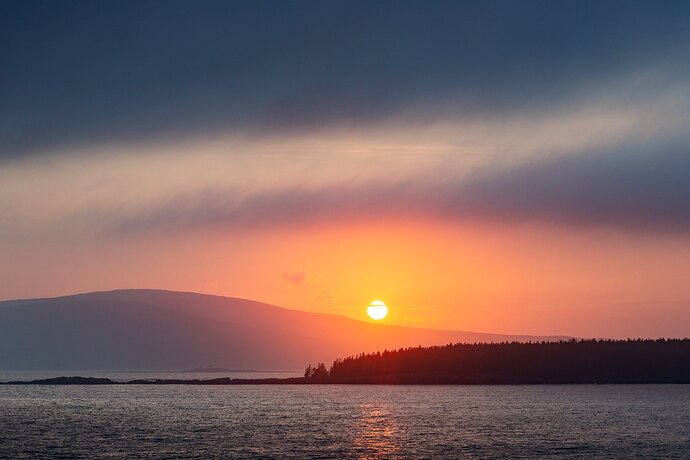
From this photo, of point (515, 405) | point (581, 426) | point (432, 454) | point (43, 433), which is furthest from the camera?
point (515, 405)

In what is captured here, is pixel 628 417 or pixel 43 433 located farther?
pixel 628 417

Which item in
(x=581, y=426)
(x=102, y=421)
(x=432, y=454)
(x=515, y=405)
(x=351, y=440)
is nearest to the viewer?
(x=432, y=454)

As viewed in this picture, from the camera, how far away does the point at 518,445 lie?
321ft

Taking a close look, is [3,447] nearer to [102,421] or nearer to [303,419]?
[102,421]

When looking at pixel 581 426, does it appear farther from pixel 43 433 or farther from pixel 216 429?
pixel 43 433

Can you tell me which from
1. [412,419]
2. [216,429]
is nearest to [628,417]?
[412,419]

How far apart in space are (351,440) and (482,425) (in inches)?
1062

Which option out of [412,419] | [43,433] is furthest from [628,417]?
[43,433]

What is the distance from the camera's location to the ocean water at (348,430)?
9188cm

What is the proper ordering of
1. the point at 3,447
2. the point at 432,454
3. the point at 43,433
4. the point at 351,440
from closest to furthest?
the point at 432,454 → the point at 3,447 → the point at 351,440 → the point at 43,433

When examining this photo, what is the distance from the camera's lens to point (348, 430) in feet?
387

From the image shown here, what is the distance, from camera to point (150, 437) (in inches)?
4237

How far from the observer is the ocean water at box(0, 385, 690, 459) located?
91875 mm

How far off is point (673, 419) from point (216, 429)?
2479 inches
